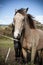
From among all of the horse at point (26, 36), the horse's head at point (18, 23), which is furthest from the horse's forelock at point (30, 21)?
the horse's head at point (18, 23)

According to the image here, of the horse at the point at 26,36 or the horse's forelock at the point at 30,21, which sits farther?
the horse's forelock at the point at 30,21

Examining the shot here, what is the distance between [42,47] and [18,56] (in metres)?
0.47

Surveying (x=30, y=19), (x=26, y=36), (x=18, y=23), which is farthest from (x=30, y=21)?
(x=18, y=23)

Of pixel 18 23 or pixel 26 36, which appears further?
pixel 26 36

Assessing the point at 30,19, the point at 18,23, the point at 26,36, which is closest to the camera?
the point at 18,23

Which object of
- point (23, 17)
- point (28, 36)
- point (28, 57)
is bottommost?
point (28, 57)

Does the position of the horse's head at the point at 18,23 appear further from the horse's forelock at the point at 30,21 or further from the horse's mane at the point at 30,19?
the horse's forelock at the point at 30,21

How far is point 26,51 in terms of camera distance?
4539 mm

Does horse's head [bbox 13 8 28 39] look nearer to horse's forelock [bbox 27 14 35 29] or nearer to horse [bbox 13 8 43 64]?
horse [bbox 13 8 43 64]

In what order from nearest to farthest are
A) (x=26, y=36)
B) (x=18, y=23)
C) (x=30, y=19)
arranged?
(x=18, y=23) < (x=26, y=36) < (x=30, y=19)

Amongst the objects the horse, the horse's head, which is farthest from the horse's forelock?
the horse's head

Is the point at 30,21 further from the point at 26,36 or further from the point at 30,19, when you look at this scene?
the point at 26,36

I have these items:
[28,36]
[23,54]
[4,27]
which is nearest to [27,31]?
[28,36]

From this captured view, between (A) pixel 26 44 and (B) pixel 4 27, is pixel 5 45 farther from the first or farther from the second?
(A) pixel 26 44
